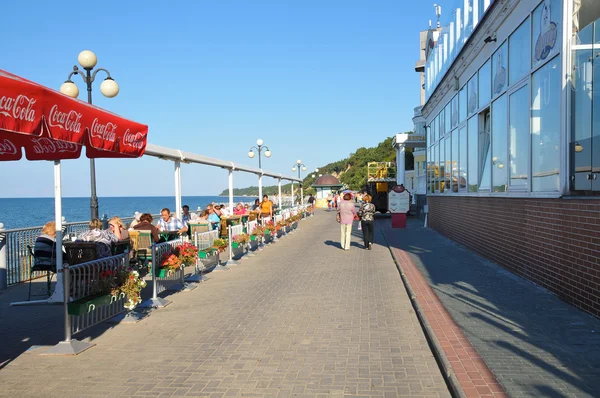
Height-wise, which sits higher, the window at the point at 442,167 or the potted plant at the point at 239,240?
the window at the point at 442,167

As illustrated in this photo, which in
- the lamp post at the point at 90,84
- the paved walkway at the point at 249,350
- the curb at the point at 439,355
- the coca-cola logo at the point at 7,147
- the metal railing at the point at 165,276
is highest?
the lamp post at the point at 90,84

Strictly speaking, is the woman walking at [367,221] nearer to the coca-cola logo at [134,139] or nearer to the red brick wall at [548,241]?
the red brick wall at [548,241]

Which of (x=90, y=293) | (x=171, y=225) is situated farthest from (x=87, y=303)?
(x=171, y=225)

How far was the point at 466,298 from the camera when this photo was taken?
309 inches

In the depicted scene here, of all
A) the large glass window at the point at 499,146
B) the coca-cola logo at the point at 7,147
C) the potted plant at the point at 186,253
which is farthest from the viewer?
the large glass window at the point at 499,146

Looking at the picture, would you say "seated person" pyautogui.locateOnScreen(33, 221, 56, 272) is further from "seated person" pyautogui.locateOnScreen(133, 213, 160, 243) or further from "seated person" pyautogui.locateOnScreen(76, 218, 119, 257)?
"seated person" pyautogui.locateOnScreen(133, 213, 160, 243)

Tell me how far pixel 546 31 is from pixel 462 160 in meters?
7.23

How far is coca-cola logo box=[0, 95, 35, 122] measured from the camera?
391 centimetres

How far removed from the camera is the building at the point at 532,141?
6703 mm

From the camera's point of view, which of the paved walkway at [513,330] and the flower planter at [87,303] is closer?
the paved walkway at [513,330]

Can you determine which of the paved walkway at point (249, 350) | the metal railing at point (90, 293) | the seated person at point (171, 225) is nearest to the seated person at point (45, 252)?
the paved walkway at point (249, 350)

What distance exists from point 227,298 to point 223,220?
699cm

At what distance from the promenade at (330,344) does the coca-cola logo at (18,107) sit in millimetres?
2473

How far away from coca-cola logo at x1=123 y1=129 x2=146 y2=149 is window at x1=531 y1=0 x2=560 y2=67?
20.8 feet
